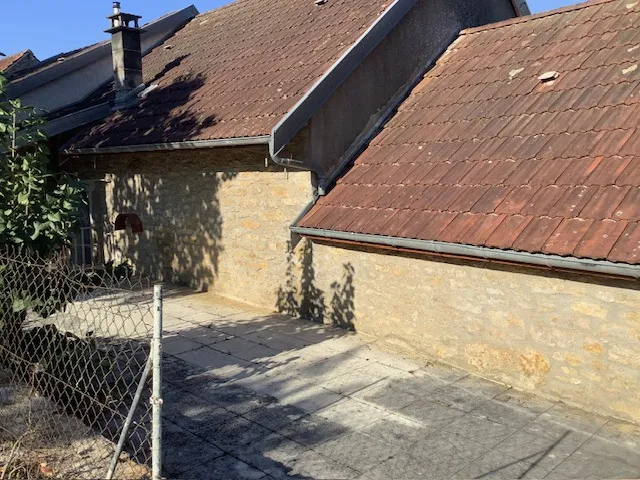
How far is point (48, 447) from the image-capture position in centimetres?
388

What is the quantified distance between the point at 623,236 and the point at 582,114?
2344 mm

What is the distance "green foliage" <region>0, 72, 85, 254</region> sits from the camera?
5449 mm

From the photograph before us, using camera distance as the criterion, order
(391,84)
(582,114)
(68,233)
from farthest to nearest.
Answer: (391,84), (582,114), (68,233)

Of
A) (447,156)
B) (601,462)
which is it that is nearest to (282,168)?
(447,156)

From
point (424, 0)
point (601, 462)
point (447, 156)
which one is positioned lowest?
point (601, 462)

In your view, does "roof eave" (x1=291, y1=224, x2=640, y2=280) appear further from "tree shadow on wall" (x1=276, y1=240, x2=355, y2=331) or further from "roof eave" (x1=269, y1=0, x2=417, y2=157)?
"roof eave" (x1=269, y1=0, x2=417, y2=157)

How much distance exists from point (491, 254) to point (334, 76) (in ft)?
12.9

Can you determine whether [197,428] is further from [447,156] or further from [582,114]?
[582,114]

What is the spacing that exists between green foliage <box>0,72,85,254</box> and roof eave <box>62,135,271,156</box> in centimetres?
281

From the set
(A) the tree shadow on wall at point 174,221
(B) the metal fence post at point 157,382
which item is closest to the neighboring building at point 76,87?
(A) the tree shadow on wall at point 174,221

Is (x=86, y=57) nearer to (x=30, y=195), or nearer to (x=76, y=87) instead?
(x=76, y=87)

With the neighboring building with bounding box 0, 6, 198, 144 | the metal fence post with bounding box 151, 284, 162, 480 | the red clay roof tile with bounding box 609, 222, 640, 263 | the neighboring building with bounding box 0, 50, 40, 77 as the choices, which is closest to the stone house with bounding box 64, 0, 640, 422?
the red clay roof tile with bounding box 609, 222, 640, 263

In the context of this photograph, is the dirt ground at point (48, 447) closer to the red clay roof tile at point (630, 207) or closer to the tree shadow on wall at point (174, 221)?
the red clay roof tile at point (630, 207)

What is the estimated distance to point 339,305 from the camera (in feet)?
26.1
